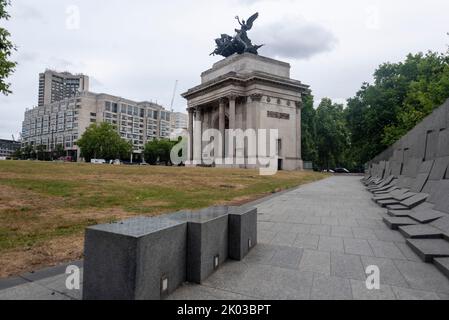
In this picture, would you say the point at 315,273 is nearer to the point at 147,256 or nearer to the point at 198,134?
the point at 147,256

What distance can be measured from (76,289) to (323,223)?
7.24 meters

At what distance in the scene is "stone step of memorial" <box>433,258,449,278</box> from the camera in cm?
448

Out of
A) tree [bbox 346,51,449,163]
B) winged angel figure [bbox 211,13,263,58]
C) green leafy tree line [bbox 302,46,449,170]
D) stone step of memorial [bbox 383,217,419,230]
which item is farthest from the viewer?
winged angel figure [bbox 211,13,263,58]

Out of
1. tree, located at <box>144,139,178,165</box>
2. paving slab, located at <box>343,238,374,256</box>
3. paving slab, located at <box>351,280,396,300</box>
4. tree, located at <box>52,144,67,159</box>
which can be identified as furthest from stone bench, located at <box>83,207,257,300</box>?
tree, located at <box>52,144,67,159</box>

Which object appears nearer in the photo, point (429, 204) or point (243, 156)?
point (429, 204)

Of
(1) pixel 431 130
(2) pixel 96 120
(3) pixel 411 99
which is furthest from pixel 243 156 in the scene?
(2) pixel 96 120

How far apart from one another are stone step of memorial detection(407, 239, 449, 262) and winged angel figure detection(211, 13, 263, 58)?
59817 millimetres

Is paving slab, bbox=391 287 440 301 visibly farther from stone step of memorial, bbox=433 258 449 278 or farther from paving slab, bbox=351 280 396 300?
stone step of memorial, bbox=433 258 449 278

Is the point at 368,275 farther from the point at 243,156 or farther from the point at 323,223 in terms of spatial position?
the point at 243,156

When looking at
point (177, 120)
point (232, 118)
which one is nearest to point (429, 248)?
point (232, 118)

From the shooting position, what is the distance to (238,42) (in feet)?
202

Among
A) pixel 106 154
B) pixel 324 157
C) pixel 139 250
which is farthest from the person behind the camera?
pixel 106 154

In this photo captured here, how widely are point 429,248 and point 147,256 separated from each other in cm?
536

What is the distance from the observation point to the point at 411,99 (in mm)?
39750
